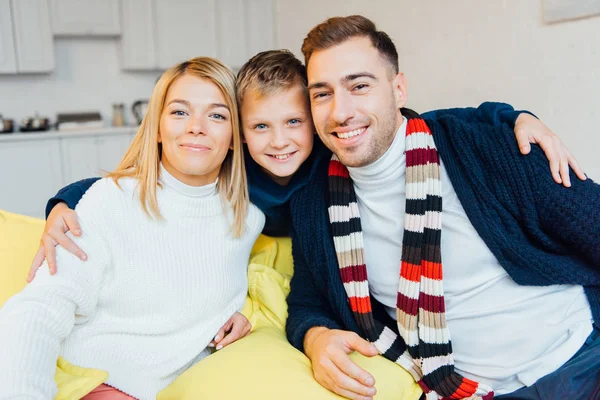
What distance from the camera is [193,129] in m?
1.38

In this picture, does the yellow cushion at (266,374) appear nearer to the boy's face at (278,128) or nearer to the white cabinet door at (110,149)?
the boy's face at (278,128)

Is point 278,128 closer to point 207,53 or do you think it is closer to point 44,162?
point 44,162

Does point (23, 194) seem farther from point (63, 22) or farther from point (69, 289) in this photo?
point (69, 289)

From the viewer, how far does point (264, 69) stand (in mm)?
1476

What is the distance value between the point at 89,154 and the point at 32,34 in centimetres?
95

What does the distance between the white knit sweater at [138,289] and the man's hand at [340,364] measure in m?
0.31

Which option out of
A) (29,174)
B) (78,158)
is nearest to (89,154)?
(78,158)

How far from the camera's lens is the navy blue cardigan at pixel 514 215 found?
4.04ft

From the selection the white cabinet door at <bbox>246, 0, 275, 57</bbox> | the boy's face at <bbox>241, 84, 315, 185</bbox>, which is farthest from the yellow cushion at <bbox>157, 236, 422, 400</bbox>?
the white cabinet door at <bbox>246, 0, 275, 57</bbox>

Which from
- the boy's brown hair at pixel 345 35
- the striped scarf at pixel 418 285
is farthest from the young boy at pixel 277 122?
the striped scarf at pixel 418 285

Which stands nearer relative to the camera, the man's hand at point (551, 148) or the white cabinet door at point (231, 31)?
the man's hand at point (551, 148)

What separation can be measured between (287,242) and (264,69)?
0.56 metres

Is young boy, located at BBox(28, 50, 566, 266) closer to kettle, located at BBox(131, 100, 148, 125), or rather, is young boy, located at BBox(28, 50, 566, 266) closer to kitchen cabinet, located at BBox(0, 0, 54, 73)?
kitchen cabinet, located at BBox(0, 0, 54, 73)

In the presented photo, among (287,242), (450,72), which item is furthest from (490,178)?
(450,72)
